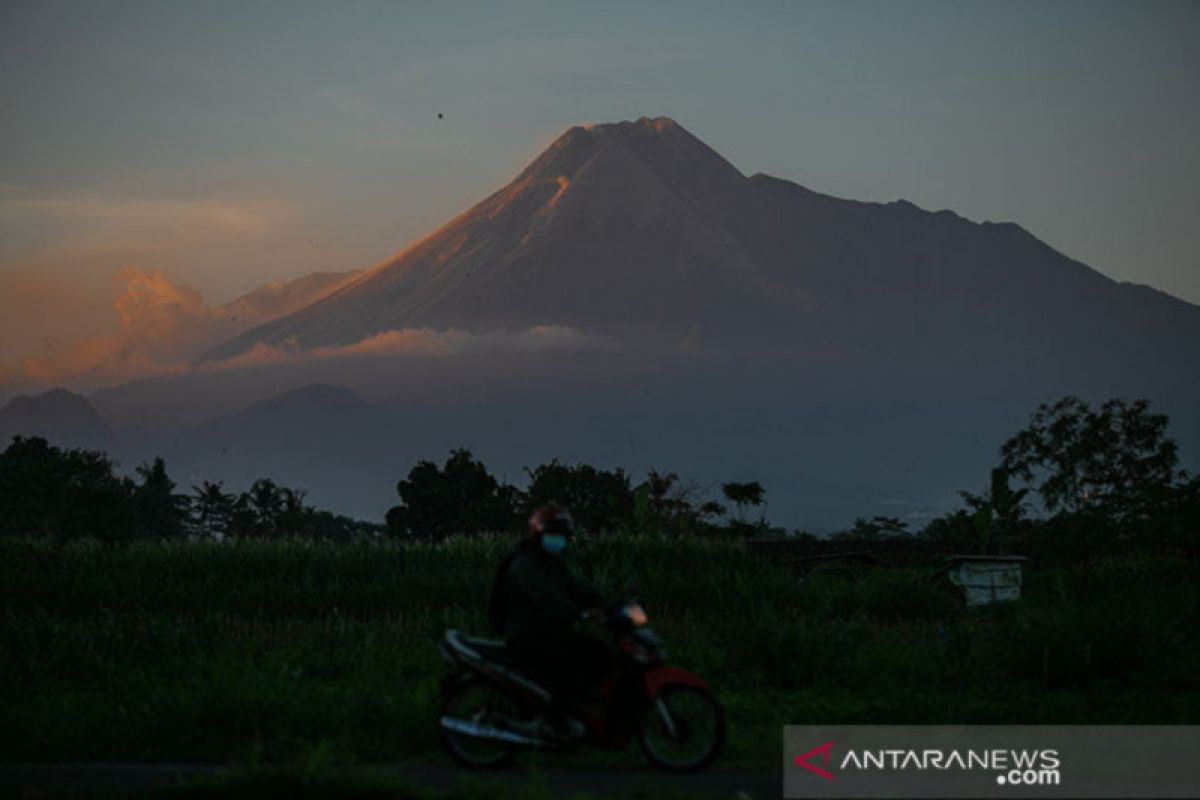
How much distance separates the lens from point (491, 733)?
1138 centimetres

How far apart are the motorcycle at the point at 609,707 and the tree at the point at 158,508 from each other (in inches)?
2980

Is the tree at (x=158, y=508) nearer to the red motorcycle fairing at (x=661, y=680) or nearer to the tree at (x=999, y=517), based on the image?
the tree at (x=999, y=517)

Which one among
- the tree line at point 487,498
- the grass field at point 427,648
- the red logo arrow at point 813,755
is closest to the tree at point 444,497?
the tree line at point 487,498

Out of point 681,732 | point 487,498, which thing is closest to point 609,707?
point 681,732

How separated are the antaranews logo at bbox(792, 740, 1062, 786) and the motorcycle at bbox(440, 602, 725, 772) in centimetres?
97

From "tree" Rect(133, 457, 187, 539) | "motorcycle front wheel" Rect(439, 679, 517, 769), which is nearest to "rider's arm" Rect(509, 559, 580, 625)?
"motorcycle front wheel" Rect(439, 679, 517, 769)

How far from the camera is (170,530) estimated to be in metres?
A: 90.3

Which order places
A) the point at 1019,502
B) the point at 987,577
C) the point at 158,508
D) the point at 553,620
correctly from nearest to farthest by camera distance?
the point at 553,620 < the point at 987,577 < the point at 1019,502 < the point at 158,508

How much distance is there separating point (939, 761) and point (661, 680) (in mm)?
2426

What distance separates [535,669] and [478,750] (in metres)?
0.87

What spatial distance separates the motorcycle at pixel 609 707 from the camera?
11070mm

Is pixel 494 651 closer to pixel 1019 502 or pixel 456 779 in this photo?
pixel 456 779

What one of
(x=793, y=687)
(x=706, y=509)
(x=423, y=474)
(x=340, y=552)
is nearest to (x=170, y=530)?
(x=423, y=474)

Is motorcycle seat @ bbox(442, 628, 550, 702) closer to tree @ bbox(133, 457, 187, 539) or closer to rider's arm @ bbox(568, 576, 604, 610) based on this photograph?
rider's arm @ bbox(568, 576, 604, 610)
